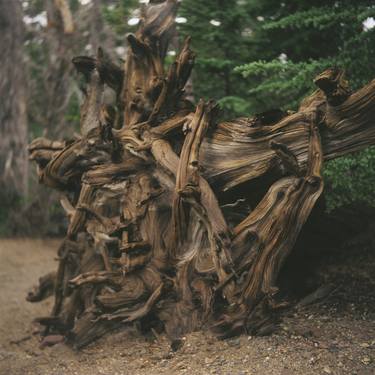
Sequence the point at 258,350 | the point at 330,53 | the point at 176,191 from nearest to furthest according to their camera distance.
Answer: the point at 258,350 < the point at 176,191 < the point at 330,53

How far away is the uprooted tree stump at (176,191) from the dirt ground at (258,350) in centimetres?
20

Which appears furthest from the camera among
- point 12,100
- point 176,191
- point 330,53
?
point 12,100

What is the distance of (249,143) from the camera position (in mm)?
4914

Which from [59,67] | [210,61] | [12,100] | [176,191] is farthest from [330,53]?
[12,100]

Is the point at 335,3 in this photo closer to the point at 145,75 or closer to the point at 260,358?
the point at 145,75

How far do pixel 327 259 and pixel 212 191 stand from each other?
1.71 metres

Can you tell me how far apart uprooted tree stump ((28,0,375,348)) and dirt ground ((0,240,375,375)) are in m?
0.20

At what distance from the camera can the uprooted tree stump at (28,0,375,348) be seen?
4.48m

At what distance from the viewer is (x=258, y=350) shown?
4207mm

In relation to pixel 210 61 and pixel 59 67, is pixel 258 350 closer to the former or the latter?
pixel 210 61

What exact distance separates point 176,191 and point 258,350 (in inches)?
60.3

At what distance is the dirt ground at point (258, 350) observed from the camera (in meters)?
3.99

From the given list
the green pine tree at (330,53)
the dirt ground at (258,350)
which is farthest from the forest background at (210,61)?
the dirt ground at (258,350)

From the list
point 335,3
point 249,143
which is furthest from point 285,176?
point 335,3
